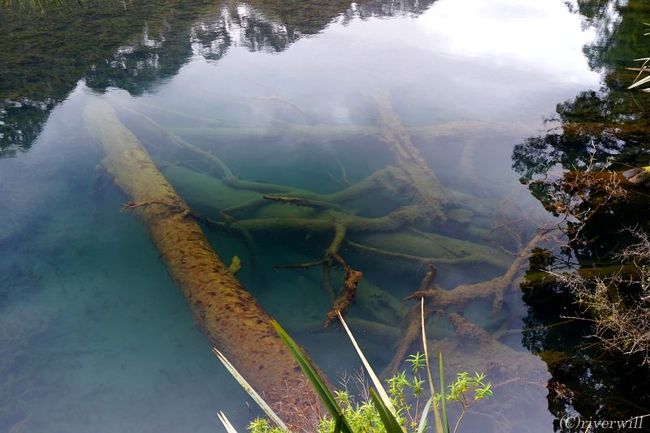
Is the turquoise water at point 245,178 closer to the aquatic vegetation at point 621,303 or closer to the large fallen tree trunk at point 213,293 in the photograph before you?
the large fallen tree trunk at point 213,293

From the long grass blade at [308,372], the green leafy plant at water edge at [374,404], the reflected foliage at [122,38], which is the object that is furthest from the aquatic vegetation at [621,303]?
the reflected foliage at [122,38]

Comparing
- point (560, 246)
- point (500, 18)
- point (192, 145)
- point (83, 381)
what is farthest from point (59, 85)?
point (500, 18)

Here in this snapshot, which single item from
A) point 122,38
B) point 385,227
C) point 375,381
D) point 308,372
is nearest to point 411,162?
point 385,227

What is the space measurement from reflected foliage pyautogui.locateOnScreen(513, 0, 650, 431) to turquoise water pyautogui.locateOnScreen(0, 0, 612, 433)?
164 millimetres

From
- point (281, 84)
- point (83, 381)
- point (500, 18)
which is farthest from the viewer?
point (500, 18)

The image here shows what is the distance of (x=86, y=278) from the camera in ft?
13.8

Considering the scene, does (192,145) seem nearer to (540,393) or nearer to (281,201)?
(281,201)

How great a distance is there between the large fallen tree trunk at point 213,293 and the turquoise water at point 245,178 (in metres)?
0.18

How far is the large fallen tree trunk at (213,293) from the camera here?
2.97 meters

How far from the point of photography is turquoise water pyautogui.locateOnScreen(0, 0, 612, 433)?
130 inches

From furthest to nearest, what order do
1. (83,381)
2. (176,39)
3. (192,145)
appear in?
(176,39), (192,145), (83,381)

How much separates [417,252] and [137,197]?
2.78 meters

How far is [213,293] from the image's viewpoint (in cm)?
369

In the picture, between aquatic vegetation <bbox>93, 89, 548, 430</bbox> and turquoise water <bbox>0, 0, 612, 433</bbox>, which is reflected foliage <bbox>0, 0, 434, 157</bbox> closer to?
turquoise water <bbox>0, 0, 612, 433</bbox>
